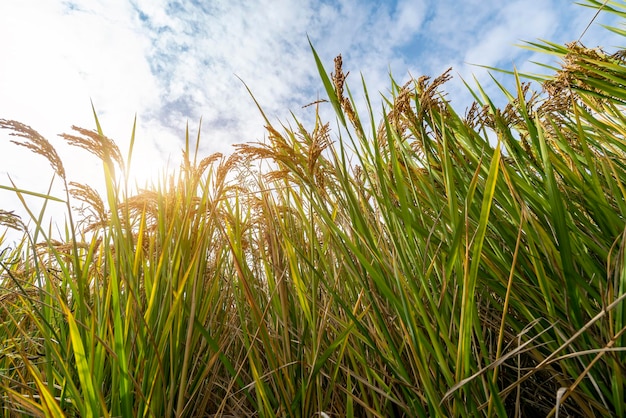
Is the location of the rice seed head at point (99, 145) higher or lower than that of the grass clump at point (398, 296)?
higher

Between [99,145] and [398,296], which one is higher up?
[99,145]

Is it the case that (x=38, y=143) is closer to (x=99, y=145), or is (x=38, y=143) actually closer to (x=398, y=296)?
(x=99, y=145)

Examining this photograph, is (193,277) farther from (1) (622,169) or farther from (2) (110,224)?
(1) (622,169)

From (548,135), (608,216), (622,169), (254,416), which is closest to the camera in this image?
(608,216)

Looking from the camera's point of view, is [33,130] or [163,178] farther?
[163,178]

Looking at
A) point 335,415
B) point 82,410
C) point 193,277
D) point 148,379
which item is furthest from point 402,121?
point 82,410

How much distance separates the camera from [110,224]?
1.17m

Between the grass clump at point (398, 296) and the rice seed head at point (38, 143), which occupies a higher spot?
the rice seed head at point (38, 143)

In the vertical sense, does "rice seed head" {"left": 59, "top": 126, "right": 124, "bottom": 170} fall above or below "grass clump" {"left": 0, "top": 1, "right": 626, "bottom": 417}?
above

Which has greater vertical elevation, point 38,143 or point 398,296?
point 38,143

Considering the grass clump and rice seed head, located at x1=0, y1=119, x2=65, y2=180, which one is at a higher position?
rice seed head, located at x1=0, y1=119, x2=65, y2=180

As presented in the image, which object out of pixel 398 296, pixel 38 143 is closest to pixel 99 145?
pixel 38 143

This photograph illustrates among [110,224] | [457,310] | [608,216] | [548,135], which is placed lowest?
[457,310]

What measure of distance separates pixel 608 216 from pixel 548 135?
477mm
